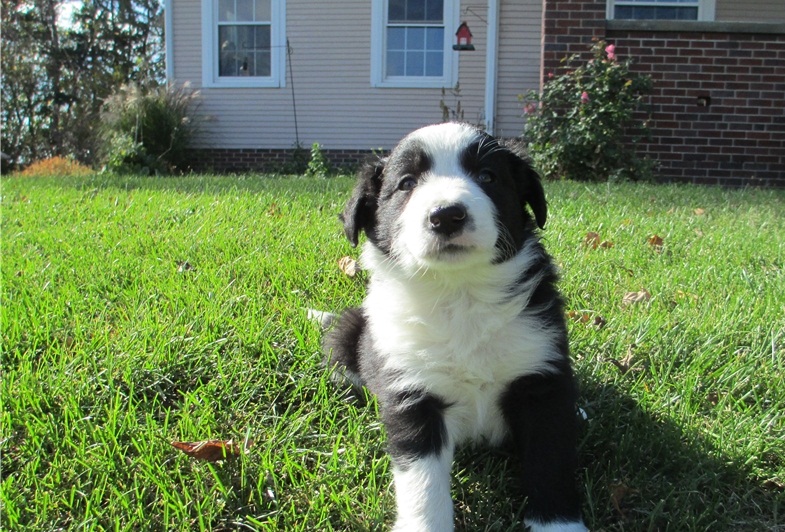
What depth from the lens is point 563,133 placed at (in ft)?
29.0

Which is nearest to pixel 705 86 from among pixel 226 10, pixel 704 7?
pixel 704 7

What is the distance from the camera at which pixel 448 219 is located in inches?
74.0

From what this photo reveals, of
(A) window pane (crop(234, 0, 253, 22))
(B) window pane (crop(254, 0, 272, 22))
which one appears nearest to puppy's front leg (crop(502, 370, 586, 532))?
(B) window pane (crop(254, 0, 272, 22))

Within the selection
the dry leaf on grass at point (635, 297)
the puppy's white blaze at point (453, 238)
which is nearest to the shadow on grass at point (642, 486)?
the puppy's white blaze at point (453, 238)

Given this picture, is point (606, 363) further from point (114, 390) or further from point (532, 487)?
point (114, 390)

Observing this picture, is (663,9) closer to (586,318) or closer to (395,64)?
(395,64)

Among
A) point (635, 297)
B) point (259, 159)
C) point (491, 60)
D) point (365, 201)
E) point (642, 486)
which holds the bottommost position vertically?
point (642, 486)

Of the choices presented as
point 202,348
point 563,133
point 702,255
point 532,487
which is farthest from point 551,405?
point 563,133

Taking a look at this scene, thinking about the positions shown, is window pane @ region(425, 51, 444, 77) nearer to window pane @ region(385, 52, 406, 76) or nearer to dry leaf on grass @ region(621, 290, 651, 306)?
window pane @ region(385, 52, 406, 76)

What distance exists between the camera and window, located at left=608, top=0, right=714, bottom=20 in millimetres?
10922

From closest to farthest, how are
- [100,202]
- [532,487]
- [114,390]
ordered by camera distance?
[532,487], [114,390], [100,202]

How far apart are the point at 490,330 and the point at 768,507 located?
0.91m

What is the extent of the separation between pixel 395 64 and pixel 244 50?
2.97 meters

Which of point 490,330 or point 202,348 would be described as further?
point 202,348
